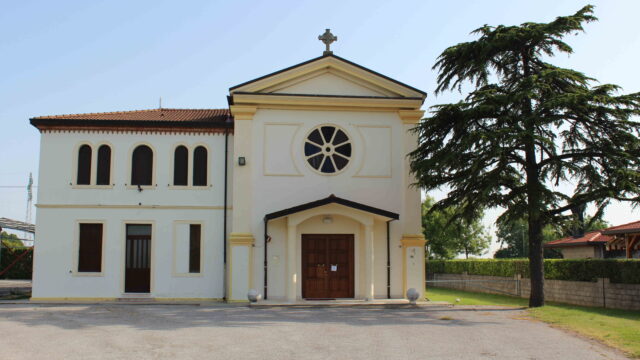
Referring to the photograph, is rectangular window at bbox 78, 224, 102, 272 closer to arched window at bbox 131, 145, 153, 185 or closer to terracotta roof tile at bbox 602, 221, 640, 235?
arched window at bbox 131, 145, 153, 185

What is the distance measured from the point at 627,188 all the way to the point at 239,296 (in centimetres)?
1222

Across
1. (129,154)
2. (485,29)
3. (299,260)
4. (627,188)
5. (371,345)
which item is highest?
(485,29)

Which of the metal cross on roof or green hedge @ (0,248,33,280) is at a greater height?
the metal cross on roof

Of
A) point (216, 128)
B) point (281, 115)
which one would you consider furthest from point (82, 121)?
point (281, 115)

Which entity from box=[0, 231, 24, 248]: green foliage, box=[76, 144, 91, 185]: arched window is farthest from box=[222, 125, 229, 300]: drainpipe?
box=[0, 231, 24, 248]: green foliage

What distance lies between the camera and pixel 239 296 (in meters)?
20.3

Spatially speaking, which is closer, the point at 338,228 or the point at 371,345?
the point at 371,345

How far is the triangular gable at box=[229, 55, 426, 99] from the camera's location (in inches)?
837

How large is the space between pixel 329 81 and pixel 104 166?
8.56 m

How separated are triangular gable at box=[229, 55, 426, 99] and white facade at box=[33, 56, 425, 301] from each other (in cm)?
4

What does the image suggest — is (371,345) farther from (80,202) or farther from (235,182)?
(80,202)

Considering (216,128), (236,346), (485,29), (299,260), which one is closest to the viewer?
(236,346)

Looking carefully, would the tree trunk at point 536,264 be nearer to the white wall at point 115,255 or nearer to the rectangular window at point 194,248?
the white wall at point 115,255

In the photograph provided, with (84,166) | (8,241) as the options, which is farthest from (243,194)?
(8,241)
